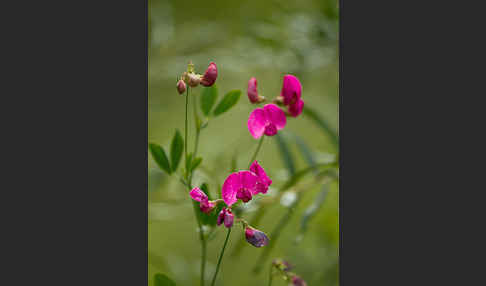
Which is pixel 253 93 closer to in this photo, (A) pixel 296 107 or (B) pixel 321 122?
(A) pixel 296 107

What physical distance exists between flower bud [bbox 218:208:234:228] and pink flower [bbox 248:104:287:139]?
132 mm

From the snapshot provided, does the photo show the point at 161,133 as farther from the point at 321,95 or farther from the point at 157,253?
the point at 321,95

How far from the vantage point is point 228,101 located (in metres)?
0.75

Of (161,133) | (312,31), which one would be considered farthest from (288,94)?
(312,31)

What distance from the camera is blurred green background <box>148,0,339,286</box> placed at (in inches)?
35.4

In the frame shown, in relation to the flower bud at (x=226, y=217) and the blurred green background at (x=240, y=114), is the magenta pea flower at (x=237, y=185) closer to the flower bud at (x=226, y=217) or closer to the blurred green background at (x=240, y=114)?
the flower bud at (x=226, y=217)

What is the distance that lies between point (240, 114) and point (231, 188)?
32 centimetres

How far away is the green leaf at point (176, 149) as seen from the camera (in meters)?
0.75

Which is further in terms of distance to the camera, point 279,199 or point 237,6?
point 237,6

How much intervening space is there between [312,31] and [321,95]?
0.15m

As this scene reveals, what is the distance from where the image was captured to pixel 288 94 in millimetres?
753

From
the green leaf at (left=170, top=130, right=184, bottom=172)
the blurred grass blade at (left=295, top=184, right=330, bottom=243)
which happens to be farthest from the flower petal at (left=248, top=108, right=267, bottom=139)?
the blurred grass blade at (left=295, top=184, right=330, bottom=243)

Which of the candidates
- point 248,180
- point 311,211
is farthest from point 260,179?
point 311,211

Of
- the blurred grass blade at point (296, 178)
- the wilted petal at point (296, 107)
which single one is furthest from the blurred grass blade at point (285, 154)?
the wilted petal at point (296, 107)
